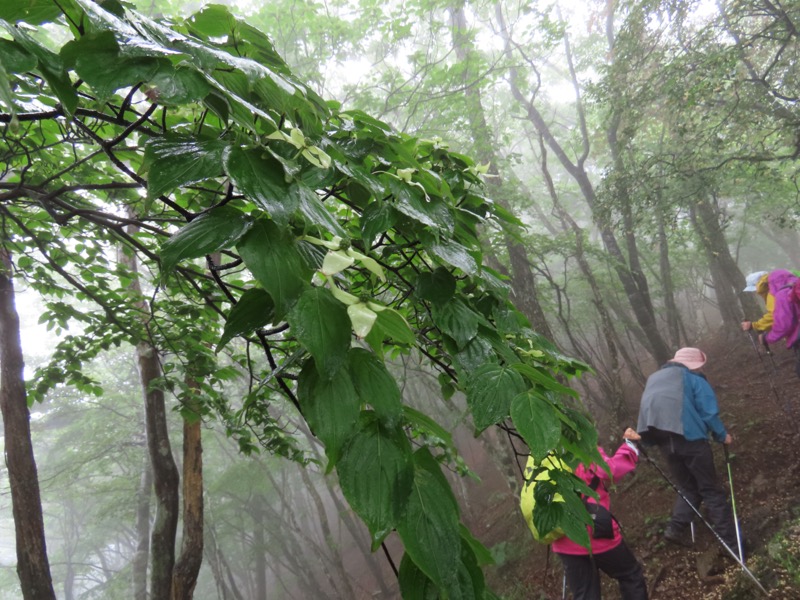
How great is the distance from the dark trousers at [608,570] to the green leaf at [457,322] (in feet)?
10.3

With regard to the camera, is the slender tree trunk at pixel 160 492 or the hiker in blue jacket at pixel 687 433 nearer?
the slender tree trunk at pixel 160 492

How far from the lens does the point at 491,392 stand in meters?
0.85

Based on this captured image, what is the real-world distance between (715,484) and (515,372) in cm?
426

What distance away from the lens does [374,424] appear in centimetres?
72

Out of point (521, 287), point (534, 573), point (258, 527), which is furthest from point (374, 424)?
point (258, 527)

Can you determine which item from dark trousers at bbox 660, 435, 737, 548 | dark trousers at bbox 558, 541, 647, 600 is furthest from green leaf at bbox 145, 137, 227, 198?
dark trousers at bbox 660, 435, 737, 548

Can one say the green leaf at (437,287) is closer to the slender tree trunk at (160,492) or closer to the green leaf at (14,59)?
the green leaf at (14,59)

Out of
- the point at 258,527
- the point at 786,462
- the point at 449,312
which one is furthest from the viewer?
the point at 258,527

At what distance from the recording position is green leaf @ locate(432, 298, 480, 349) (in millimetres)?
1001

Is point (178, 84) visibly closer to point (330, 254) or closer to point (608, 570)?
point (330, 254)

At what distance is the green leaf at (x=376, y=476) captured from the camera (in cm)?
64

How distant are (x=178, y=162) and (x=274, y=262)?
22 centimetres

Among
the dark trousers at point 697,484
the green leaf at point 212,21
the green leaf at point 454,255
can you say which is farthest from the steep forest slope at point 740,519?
the green leaf at point 212,21

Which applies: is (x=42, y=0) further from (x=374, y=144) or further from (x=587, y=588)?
(x=587, y=588)
